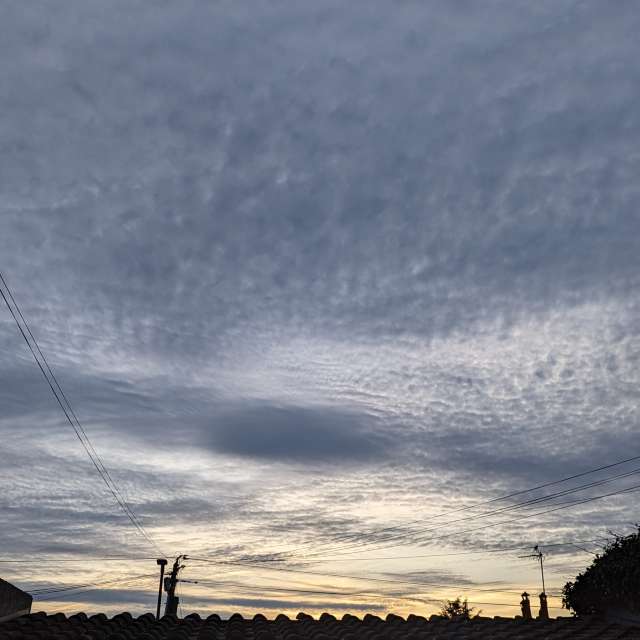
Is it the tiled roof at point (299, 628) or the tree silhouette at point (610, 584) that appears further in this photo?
the tree silhouette at point (610, 584)

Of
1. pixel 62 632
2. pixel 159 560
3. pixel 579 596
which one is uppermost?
pixel 159 560

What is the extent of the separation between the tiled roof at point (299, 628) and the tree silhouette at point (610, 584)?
10.9m

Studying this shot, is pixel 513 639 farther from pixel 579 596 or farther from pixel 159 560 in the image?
pixel 159 560

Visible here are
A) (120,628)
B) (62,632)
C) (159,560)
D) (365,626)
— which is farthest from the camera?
(159,560)

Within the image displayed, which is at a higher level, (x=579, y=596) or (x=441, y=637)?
(x=579, y=596)

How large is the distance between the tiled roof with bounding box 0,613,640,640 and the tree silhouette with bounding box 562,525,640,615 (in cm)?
1092

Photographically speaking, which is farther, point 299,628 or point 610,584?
point 610,584

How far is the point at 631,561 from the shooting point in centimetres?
3131

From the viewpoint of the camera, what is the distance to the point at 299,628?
1878cm

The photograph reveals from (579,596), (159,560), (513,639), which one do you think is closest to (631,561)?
(579,596)

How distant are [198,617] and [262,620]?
1892mm

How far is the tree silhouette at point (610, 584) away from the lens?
30.1m

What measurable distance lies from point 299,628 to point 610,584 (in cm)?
1936

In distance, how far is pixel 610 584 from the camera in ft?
104
